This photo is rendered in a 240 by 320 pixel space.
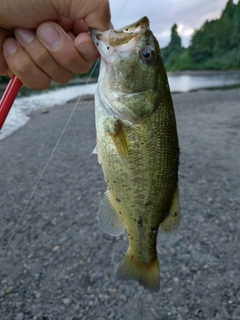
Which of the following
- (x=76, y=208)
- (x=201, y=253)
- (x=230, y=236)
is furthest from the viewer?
(x=76, y=208)

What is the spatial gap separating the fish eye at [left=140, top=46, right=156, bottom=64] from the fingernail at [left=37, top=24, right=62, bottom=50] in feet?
1.76

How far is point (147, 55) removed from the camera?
6.59 ft

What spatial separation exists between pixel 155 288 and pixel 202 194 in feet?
15.4

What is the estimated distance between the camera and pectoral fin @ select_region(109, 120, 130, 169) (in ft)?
6.30

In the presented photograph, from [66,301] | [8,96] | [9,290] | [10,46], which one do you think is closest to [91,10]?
[10,46]

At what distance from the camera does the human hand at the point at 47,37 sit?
2.04 m

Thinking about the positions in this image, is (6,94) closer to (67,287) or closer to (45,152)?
(67,287)

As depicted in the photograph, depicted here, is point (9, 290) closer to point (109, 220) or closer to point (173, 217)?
point (109, 220)

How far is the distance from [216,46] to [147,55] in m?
80.0

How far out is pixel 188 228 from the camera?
5.45m

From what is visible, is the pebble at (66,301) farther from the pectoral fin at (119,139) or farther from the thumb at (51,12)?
the thumb at (51,12)

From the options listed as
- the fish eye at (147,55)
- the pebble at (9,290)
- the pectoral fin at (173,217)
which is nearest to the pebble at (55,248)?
the pebble at (9,290)

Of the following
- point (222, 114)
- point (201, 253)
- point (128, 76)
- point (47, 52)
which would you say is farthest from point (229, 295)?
point (222, 114)

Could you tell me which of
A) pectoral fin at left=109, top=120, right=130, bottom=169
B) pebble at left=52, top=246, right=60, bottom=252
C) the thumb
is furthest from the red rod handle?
pebble at left=52, top=246, right=60, bottom=252
